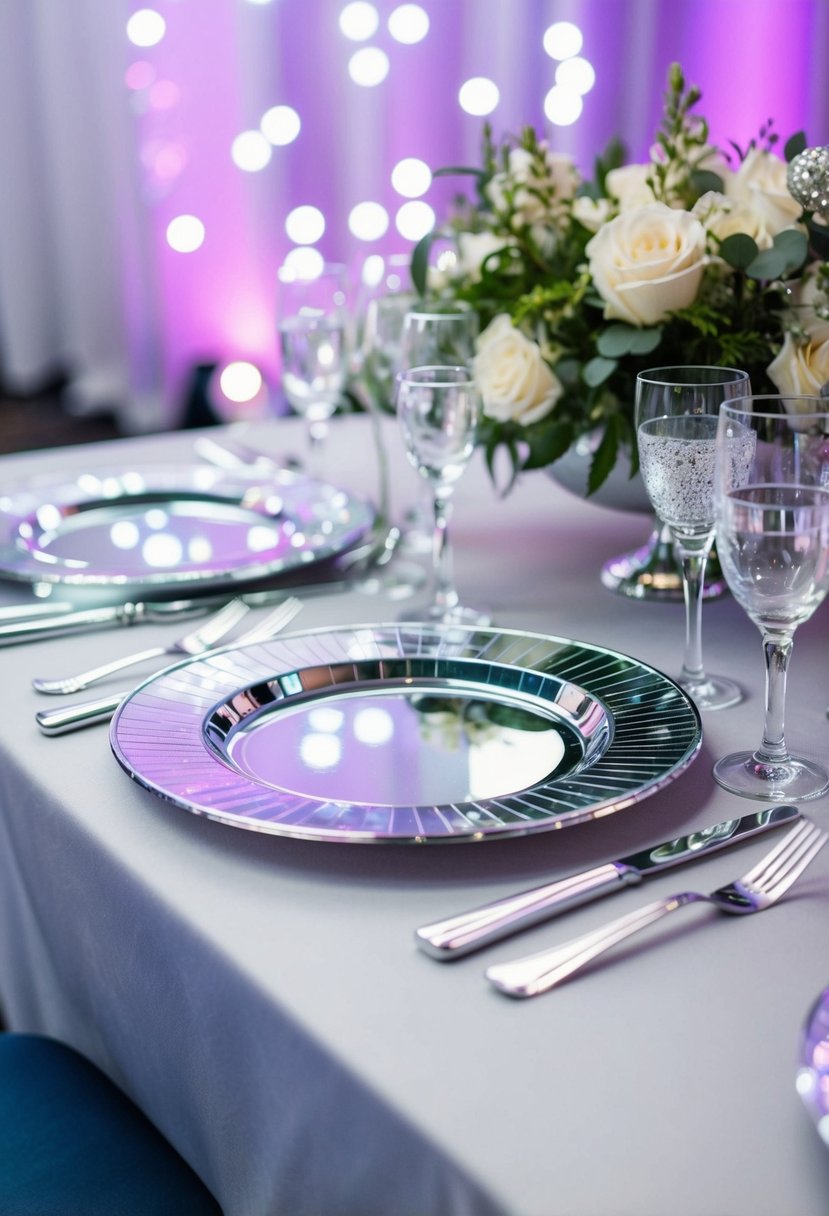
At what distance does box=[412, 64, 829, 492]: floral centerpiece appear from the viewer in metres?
0.97

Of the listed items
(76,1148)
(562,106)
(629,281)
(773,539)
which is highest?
(562,106)

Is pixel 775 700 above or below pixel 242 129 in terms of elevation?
below

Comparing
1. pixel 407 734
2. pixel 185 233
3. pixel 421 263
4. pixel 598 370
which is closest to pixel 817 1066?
pixel 407 734

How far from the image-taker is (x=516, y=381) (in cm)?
104

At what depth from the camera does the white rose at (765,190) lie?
988 mm

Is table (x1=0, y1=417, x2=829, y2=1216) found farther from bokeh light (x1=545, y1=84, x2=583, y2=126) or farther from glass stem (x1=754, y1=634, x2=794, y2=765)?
bokeh light (x1=545, y1=84, x2=583, y2=126)

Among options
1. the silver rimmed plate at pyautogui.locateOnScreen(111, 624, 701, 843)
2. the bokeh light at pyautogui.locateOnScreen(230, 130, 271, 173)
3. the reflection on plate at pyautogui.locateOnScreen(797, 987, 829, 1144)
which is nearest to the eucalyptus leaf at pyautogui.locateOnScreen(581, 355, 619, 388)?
the silver rimmed plate at pyautogui.locateOnScreen(111, 624, 701, 843)

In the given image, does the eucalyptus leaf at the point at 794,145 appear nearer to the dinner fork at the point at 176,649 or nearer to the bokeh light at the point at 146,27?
the dinner fork at the point at 176,649

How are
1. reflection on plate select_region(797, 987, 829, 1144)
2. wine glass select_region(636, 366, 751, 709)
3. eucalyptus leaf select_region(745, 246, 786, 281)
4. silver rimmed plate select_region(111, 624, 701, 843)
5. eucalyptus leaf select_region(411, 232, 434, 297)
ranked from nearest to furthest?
reflection on plate select_region(797, 987, 829, 1144), silver rimmed plate select_region(111, 624, 701, 843), wine glass select_region(636, 366, 751, 709), eucalyptus leaf select_region(745, 246, 786, 281), eucalyptus leaf select_region(411, 232, 434, 297)

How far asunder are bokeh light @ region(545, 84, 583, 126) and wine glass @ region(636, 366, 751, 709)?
2552 millimetres

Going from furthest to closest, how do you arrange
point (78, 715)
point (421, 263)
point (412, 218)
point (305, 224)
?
point (305, 224)
point (412, 218)
point (421, 263)
point (78, 715)

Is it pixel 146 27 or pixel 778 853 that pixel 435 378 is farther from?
pixel 146 27

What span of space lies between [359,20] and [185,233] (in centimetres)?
79

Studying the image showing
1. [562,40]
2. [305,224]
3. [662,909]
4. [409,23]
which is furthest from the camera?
[305,224]
